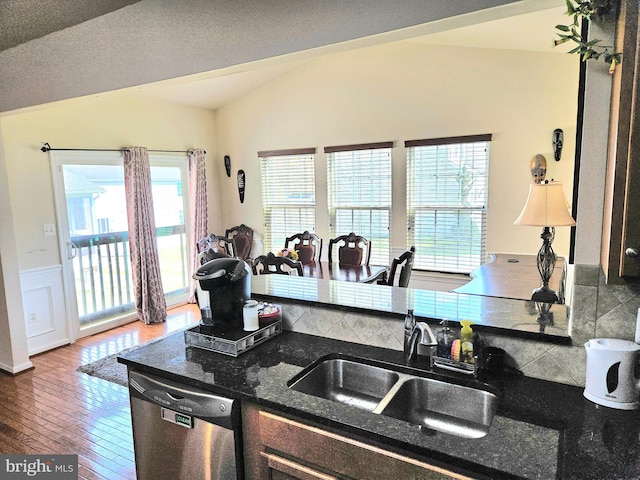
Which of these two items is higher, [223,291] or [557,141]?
[557,141]

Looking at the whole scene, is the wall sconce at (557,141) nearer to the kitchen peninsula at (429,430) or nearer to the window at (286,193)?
the window at (286,193)

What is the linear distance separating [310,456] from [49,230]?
4.20 metres

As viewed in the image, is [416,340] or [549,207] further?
[549,207]

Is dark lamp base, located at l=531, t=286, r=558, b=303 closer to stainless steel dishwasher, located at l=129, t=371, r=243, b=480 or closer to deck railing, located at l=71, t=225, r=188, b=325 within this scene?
stainless steel dishwasher, located at l=129, t=371, r=243, b=480

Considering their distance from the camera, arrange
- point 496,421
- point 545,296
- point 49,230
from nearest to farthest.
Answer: point 496,421 → point 545,296 → point 49,230

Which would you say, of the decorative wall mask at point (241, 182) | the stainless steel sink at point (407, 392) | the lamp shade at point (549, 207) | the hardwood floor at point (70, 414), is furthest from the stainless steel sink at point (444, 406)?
the decorative wall mask at point (241, 182)

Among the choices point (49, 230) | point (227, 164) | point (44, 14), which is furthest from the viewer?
point (227, 164)

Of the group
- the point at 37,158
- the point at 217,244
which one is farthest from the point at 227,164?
the point at 37,158

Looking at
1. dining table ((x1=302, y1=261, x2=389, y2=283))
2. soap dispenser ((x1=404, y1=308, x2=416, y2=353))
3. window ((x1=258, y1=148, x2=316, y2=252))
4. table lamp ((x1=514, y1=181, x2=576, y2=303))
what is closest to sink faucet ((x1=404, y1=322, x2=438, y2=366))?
soap dispenser ((x1=404, y1=308, x2=416, y2=353))

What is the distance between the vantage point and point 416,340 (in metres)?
1.68

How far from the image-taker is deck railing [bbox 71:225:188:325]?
483cm

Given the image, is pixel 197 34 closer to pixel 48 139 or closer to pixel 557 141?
pixel 48 139

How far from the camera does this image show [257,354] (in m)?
1.81

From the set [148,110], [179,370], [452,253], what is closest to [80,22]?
[148,110]
